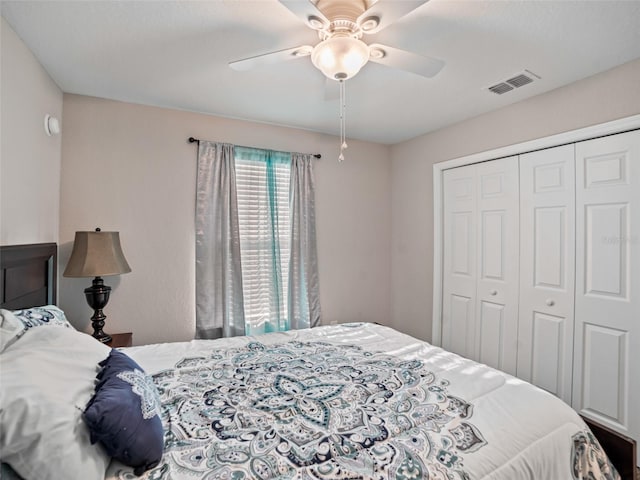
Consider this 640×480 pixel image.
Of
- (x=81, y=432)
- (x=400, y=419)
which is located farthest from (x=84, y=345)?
(x=400, y=419)

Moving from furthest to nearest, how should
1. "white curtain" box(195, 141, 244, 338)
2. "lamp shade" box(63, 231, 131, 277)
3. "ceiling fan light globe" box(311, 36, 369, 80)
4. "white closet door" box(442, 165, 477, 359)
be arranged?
"white closet door" box(442, 165, 477, 359)
"white curtain" box(195, 141, 244, 338)
"lamp shade" box(63, 231, 131, 277)
"ceiling fan light globe" box(311, 36, 369, 80)

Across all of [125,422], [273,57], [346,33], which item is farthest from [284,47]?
[125,422]

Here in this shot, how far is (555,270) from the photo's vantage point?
2506mm

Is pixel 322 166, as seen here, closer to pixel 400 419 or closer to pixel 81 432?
pixel 400 419

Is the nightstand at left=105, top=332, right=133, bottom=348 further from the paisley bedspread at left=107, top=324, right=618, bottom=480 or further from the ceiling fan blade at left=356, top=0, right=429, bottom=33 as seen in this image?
the ceiling fan blade at left=356, top=0, right=429, bottom=33

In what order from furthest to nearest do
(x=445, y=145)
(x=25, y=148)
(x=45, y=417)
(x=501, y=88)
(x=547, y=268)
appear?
1. (x=445, y=145)
2. (x=547, y=268)
3. (x=501, y=88)
4. (x=25, y=148)
5. (x=45, y=417)

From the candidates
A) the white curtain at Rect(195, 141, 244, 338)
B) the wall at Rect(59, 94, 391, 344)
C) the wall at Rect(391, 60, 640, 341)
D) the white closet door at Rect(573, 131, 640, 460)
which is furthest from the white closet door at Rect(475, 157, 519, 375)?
the white curtain at Rect(195, 141, 244, 338)

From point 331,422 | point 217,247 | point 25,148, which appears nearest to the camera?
point 331,422

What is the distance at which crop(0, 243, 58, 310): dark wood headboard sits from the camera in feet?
5.31

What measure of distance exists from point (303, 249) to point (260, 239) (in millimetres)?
460

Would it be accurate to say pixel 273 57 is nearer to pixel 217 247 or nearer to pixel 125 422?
pixel 125 422

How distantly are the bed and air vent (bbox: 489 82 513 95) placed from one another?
6.37ft

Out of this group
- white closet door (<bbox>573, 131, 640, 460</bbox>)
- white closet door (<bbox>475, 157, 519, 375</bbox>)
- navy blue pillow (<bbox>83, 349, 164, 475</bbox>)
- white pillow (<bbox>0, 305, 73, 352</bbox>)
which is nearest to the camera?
navy blue pillow (<bbox>83, 349, 164, 475</bbox>)

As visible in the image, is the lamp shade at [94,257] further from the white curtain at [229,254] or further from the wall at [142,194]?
the white curtain at [229,254]
